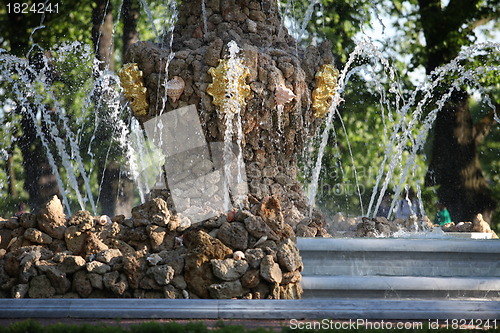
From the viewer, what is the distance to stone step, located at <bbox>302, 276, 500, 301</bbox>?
6.14 m

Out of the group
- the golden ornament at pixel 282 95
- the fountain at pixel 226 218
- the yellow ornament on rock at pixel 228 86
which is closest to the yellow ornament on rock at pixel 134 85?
the fountain at pixel 226 218

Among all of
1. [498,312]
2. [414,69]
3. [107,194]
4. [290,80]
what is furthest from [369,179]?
[498,312]

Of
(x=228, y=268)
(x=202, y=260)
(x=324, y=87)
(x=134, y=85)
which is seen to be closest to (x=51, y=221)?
(x=202, y=260)

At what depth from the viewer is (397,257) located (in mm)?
6598

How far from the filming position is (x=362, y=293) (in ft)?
20.4

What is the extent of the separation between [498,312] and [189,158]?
424cm

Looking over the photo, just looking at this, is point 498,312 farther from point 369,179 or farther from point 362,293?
point 369,179

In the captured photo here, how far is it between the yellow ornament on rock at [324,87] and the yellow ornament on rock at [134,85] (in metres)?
2.05

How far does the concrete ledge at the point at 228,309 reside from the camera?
4.90 m

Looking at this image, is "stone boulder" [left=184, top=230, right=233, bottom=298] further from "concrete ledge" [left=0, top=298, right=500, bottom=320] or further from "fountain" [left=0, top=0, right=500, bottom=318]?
"concrete ledge" [left=0, top=298, right=500, bottom=320]

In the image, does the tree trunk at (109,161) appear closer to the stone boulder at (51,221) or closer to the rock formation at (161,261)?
the stone boulder at (51,221)

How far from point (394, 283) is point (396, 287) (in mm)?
38

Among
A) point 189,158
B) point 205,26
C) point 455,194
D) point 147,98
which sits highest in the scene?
point 205,26

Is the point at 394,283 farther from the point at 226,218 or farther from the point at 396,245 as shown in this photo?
the point at 226,218
